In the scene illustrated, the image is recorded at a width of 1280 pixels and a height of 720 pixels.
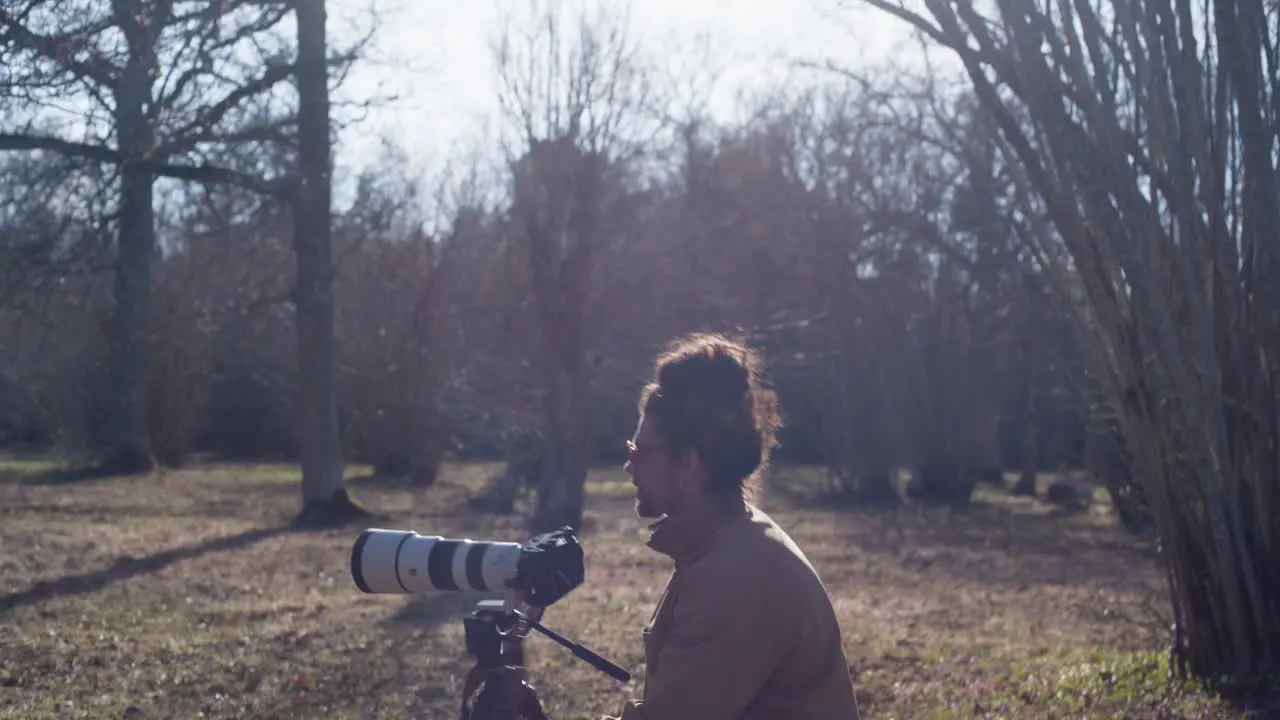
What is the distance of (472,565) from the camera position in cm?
346

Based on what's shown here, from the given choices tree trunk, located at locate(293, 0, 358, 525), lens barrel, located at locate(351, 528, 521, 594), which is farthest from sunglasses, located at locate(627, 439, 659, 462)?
tree trunk, located at locate(293, 0, 358, 525)

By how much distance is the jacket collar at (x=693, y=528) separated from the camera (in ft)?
9.12

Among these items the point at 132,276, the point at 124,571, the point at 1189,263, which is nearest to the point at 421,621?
the point at 124,571

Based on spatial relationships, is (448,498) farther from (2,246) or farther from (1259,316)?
(1259,316)

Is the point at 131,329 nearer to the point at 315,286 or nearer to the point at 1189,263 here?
the point at 315,286

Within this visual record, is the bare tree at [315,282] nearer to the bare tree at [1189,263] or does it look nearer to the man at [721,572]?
the bare tree at [1189,263]

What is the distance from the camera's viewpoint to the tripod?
10.6 feet

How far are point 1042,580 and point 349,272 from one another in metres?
17.3

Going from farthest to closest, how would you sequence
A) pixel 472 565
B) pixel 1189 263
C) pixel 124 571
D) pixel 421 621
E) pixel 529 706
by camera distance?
pixel 124 571
pixel 421 621
pixel 1189 263
pixel 472 565
pixel 529 706

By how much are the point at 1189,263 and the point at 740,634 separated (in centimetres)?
504

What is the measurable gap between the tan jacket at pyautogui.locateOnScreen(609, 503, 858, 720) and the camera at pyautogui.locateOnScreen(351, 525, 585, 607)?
62 cm

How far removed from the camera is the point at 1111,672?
738 centimetres

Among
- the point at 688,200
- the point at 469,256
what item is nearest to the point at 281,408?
the point at 469,256

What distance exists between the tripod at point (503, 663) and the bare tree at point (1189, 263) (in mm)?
4402
